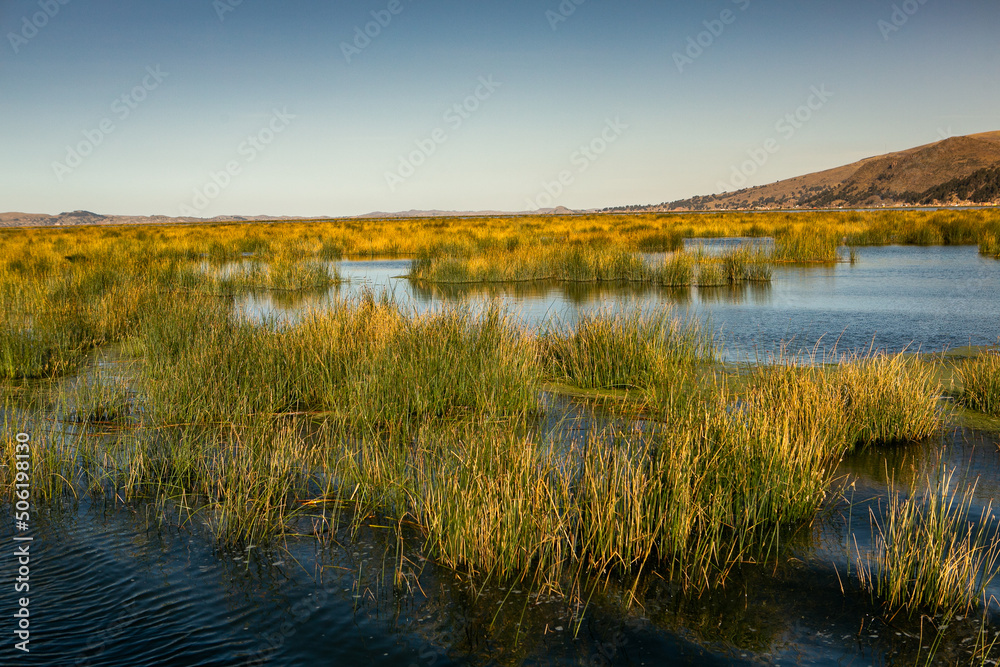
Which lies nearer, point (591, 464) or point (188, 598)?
point (188, 598)

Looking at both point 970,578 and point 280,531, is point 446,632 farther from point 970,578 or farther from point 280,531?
point 970,578

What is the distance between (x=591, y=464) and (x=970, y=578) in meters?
1.98

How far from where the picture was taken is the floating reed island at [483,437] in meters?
3.78

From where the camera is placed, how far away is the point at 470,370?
22.1 ft

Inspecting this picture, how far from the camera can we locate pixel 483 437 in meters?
4.40

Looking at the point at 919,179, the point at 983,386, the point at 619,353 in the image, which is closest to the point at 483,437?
the point at 619,353

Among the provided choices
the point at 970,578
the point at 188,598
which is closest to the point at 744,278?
the point at 970,578

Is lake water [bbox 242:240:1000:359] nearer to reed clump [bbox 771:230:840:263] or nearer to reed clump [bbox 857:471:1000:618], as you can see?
reed clump [bbox 771:230:840:263]

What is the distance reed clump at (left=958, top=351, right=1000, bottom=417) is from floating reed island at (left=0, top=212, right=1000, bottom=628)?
0.09 feet

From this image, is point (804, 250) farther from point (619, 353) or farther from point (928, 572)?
point (928, 572)

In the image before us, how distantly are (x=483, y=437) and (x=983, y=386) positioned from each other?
4.98m

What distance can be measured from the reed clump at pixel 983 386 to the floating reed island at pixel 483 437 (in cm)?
3

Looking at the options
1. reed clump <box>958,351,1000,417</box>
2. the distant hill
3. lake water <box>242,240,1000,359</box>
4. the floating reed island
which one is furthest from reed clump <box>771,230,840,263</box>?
the distant hill

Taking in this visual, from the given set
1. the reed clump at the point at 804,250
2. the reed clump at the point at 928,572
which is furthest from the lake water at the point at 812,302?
the reed clump at the point at 928,572
